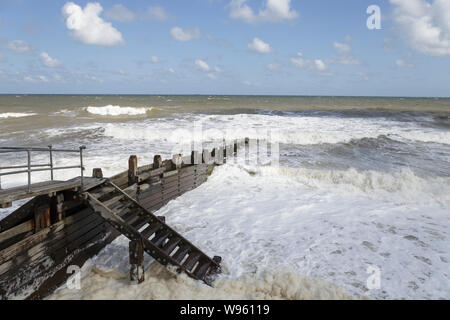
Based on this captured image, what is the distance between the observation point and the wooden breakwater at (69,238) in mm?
4805

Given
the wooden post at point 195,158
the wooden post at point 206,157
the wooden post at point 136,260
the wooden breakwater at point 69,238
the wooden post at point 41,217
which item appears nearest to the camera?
the wooden breakwater at point 69,238

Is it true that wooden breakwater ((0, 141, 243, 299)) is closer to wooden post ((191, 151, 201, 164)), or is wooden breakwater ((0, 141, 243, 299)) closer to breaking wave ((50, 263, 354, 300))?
breaking wave ((50, 263, 354, 300))

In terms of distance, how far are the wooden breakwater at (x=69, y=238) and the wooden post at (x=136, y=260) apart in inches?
0.7

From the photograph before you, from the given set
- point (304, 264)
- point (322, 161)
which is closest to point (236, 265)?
point (304, 264)

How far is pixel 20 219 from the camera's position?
16.7ft

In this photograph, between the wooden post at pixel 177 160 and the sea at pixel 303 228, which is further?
the wooden post at pixel 177 160

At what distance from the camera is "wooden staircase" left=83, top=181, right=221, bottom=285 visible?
5.46 m

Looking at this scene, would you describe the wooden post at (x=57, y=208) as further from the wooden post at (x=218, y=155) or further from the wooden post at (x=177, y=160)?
the wooden post at (x=218, y=155)

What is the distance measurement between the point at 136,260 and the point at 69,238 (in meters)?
1.43

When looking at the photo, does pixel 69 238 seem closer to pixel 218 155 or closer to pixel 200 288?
pixel 200 288

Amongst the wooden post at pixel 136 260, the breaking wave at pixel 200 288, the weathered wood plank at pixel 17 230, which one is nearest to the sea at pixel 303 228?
the breaking wave at pixel 200 288

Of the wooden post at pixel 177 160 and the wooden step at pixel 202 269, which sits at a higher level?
the wooden post at pixel 177 160

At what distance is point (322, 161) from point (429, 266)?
380 inches
